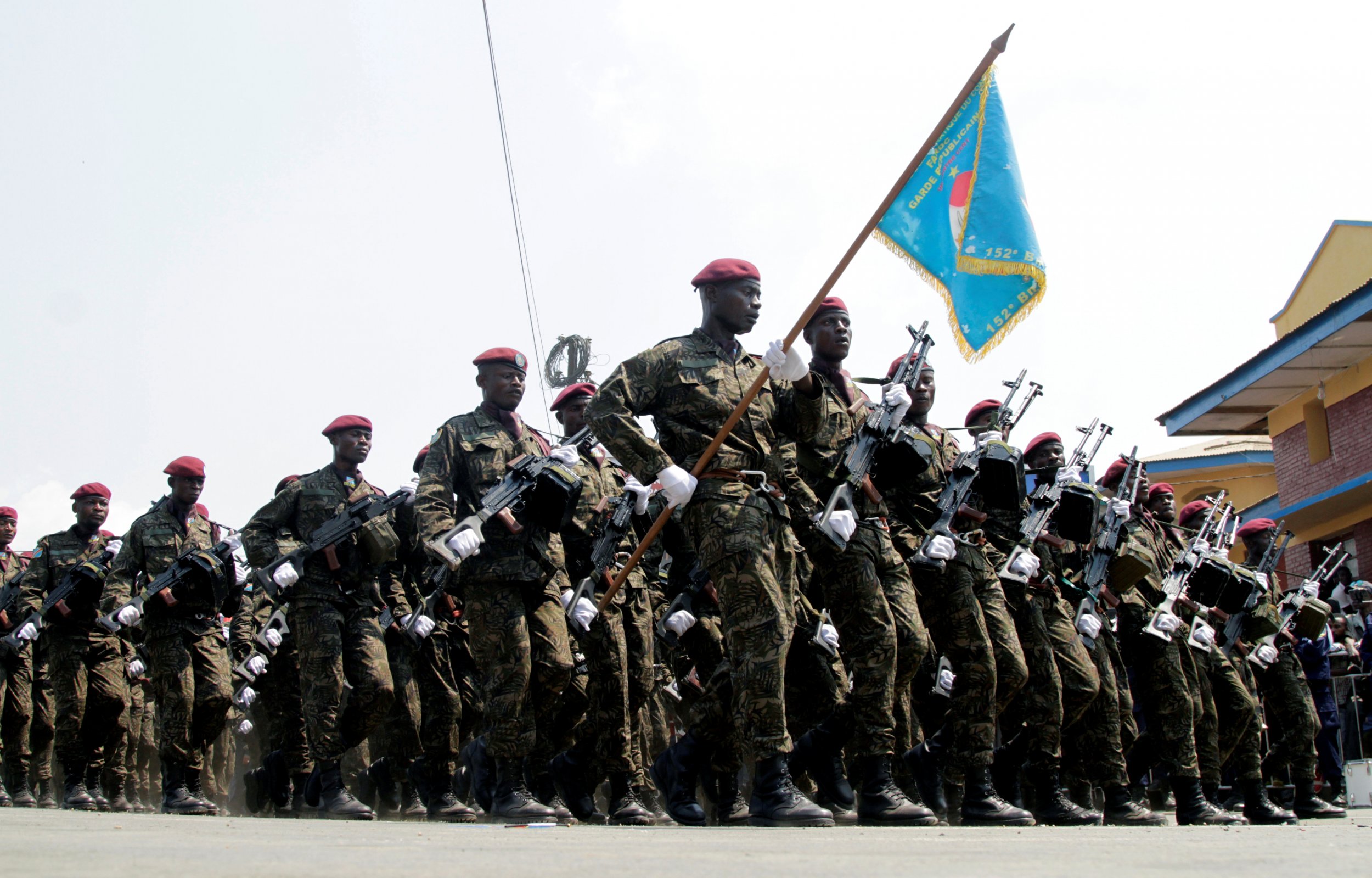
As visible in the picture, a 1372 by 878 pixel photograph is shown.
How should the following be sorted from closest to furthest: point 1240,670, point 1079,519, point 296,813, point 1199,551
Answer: point 1079,519 < point 296,813 < point 1199,551 < point 1240,670

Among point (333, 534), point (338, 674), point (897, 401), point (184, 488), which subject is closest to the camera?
point (897, 401)

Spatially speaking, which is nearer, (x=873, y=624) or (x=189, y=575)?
(x=873, y=624)

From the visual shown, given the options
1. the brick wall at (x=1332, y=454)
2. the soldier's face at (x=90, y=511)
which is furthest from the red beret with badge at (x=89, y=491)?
the brick wall at (x=1332, y=454)

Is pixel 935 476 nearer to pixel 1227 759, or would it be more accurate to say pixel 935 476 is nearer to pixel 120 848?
pixel 1227 759

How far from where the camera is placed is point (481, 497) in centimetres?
703

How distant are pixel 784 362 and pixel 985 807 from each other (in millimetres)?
2496

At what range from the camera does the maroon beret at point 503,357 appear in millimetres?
7355

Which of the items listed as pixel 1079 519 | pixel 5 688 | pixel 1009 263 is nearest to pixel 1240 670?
pixel 1079 519

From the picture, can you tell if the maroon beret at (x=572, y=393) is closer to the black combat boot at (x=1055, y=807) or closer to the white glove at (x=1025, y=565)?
the white glove at (x=1025, y=565)

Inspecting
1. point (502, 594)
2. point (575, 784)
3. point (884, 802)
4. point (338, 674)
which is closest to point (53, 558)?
point (338, 674)

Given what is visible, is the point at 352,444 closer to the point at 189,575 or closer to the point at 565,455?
the point at 189,575

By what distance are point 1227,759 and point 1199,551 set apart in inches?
57.8

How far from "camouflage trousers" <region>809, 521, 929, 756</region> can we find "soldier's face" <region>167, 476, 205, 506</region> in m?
5.40

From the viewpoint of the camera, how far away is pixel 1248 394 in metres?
24.5
